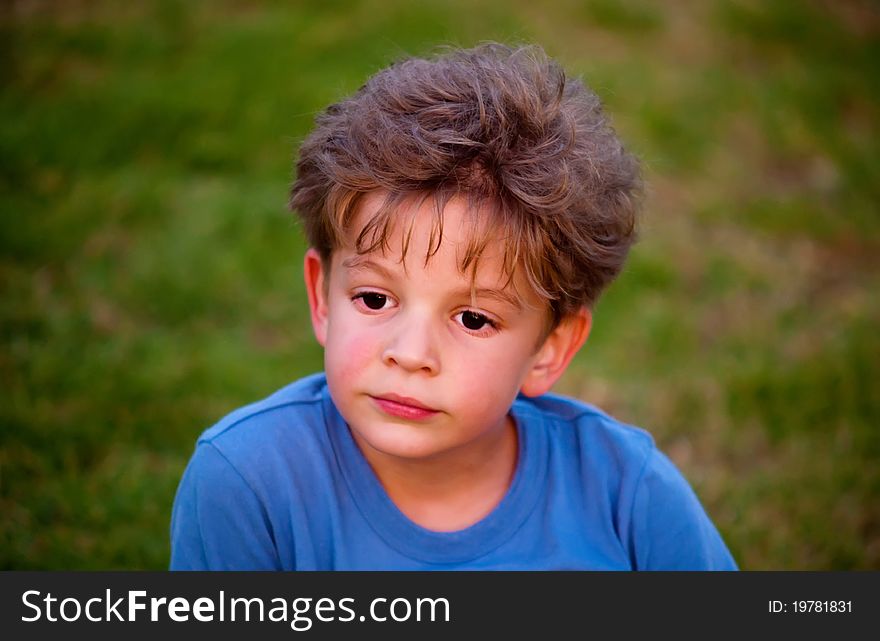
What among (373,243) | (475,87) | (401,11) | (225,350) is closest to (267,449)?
(373,243)

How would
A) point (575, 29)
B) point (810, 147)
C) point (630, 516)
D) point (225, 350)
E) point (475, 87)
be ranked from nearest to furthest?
1. point (475, 87)
2. point (630, 516)
3. point (225, 350)
4. point (810, 147)
5. point (575, 29)

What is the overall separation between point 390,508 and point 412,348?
0.45 metres

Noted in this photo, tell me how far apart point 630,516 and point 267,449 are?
81 cm

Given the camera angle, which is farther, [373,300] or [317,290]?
[317,290]

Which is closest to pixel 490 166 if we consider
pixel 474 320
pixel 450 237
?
pixel 450 237

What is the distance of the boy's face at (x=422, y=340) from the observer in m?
1.84

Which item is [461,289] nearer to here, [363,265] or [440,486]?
[363,265]

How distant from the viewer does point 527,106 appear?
1.99 metres

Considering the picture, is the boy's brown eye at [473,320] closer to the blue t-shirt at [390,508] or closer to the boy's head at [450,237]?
the boy's head at [450,237]

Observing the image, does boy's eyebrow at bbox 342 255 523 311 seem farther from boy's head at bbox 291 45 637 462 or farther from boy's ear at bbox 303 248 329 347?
boy's ear at bbox 303 248 329 347

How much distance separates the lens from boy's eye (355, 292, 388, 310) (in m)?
1.93

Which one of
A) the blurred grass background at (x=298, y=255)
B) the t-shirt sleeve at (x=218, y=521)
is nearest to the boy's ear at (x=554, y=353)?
the t-shirt sleeve at (x=218, y=521)

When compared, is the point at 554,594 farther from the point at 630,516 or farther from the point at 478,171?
the point at 478,171

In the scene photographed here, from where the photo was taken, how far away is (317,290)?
2176mm
